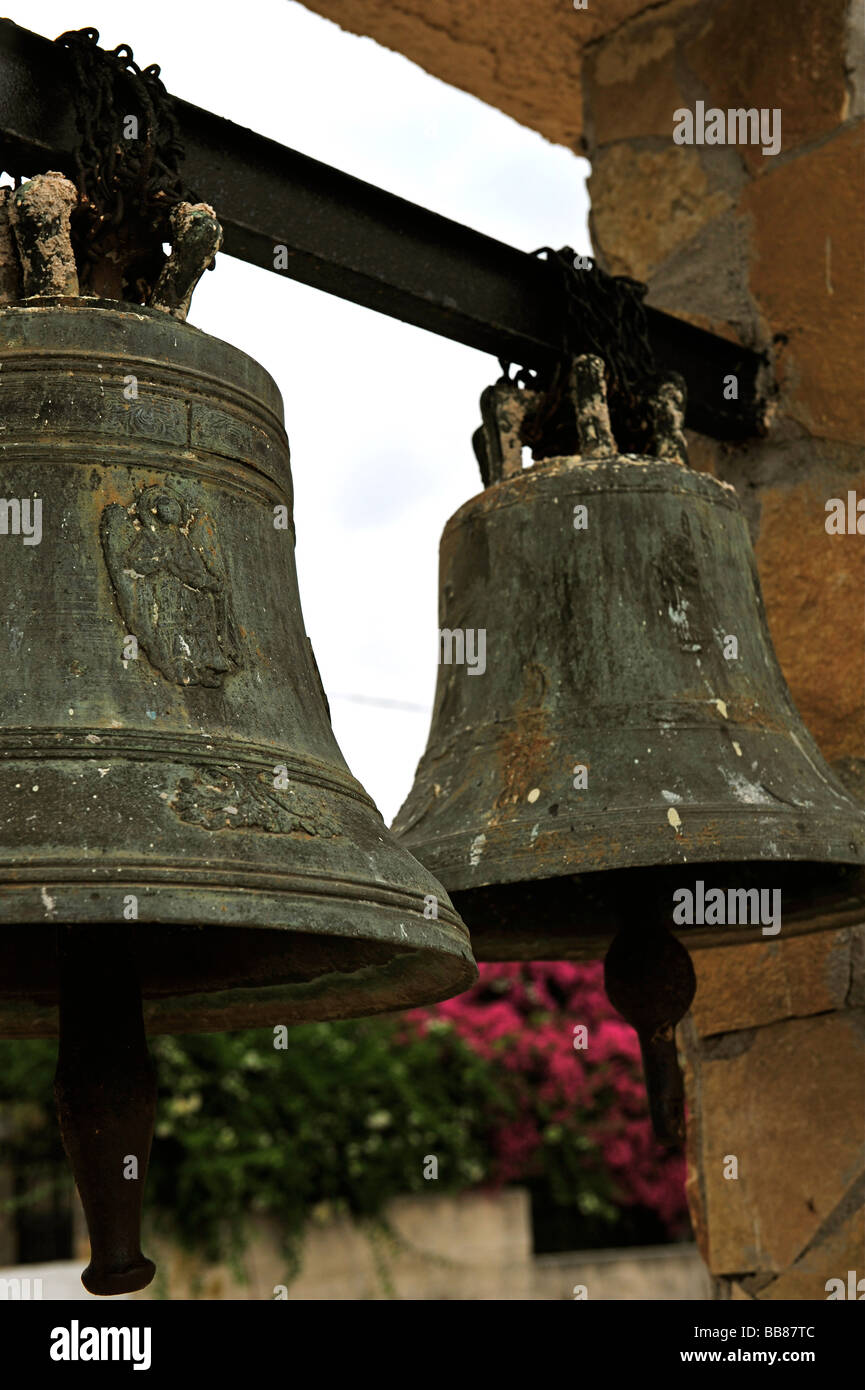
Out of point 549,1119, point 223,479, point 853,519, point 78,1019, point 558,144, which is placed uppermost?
point 558,144

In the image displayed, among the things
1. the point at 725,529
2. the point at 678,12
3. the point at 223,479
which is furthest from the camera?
the point at 678,12

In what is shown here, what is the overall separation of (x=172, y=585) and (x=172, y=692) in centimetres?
9

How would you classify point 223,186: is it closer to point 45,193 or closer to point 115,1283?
point 45,193

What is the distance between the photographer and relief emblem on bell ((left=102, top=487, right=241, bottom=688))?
Result: 1.24 m

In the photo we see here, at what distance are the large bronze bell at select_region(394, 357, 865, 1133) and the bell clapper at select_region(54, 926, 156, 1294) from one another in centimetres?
34

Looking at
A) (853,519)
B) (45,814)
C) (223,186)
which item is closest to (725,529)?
(853,519)

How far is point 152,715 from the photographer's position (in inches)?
47.1

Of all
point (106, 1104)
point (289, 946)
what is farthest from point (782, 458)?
point (106, 1104)

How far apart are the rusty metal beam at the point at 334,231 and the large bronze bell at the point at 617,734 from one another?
0.10 meters

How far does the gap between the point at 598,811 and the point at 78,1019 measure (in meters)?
0.48

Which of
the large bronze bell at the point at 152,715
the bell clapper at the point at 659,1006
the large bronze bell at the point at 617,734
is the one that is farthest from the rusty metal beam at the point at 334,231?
the bell clapper at the point at 659,1006

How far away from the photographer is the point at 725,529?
179cm

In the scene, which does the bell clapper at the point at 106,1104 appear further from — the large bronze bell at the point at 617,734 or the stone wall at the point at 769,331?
the stone wall at the point at 769,331

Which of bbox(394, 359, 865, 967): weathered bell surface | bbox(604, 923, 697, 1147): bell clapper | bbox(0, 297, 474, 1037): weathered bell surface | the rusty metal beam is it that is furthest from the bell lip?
the rusty metal beam
